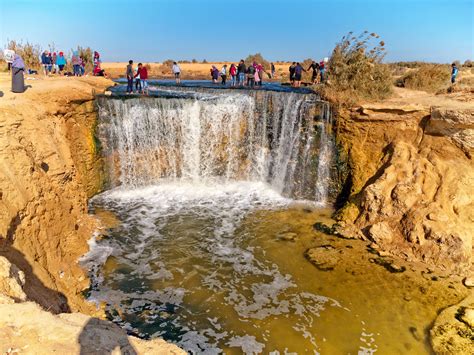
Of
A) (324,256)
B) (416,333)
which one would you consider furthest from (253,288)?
(416,333)

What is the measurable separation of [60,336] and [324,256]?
266 inches

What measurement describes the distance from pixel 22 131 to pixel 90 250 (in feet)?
11.0

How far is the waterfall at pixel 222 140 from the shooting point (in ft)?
42.1

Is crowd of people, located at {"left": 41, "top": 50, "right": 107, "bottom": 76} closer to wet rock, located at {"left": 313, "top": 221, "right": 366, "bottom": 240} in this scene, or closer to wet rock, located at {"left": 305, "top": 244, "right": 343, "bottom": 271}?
wet rock, located at {"left": 313, "top": 221, "right": 366, "bottom": 240}

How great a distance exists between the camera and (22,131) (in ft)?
29.2

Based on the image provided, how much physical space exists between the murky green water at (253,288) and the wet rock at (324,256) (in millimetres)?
65

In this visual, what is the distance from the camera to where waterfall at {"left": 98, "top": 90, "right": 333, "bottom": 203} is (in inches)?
505

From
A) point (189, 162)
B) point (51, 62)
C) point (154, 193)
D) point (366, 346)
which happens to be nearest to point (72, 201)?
point (154, 193)

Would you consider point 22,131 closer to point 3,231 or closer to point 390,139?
point 3,231

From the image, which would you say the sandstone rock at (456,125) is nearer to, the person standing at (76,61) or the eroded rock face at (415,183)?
the eroded rock face at (415,183)

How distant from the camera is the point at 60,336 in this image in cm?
380

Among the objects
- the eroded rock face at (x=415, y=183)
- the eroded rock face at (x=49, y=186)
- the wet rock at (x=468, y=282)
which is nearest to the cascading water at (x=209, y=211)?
the eroded rock face at (x=49, y=186)

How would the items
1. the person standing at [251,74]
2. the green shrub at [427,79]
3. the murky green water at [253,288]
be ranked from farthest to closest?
the person standing at [251,74], the green shrub at [427,79], the murky green water at [253,288]

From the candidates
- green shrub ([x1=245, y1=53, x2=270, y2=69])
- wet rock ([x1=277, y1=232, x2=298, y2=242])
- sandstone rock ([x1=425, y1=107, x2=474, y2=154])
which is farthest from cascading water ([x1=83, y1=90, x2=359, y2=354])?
green shrub ([x1=245, y1=53, x2=270, y2=69])
